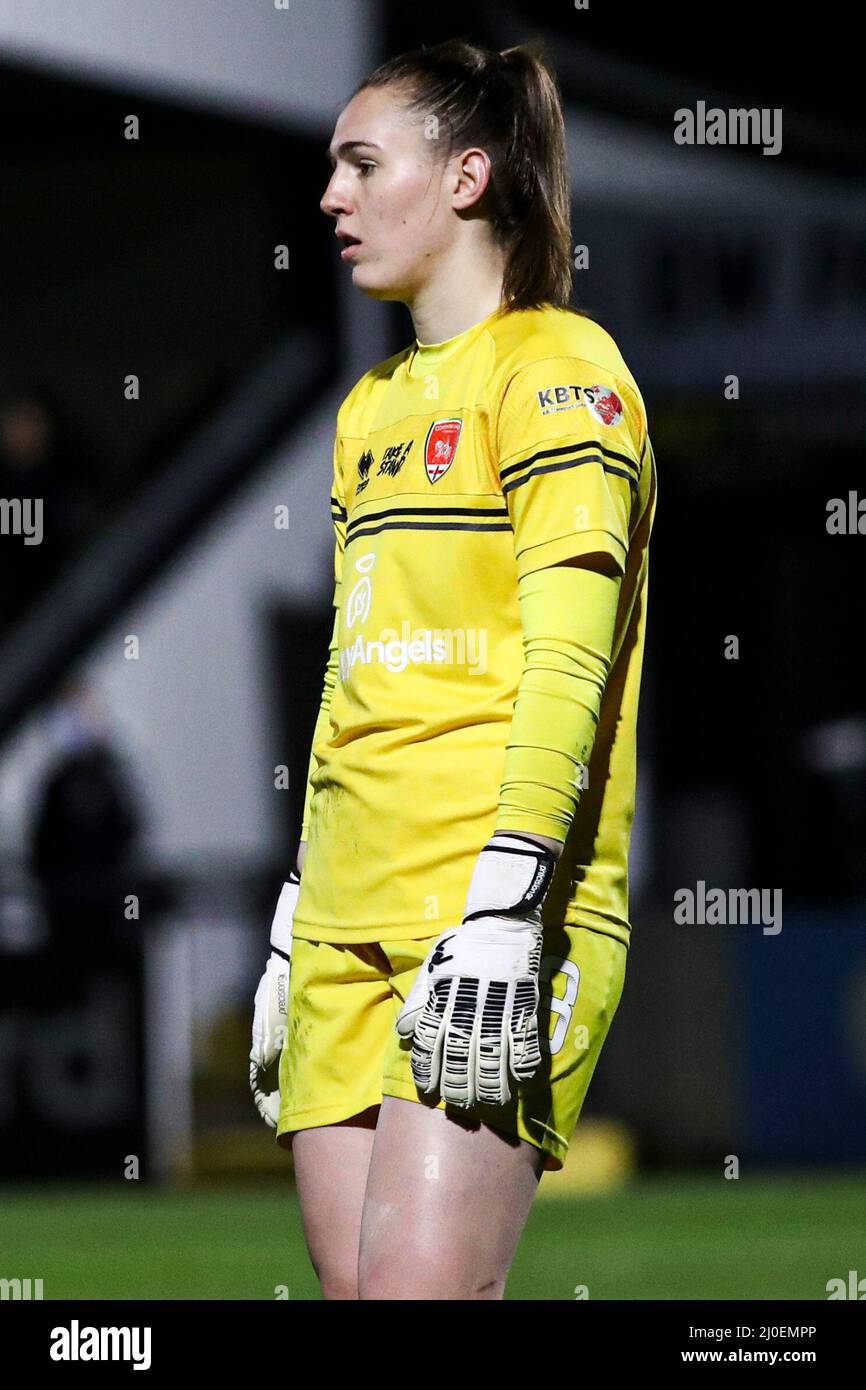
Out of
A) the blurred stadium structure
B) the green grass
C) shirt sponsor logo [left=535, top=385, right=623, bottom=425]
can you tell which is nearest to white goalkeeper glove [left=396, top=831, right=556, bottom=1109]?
shirt sponsor logo [left=535, top=385, right=623, bottom=425]

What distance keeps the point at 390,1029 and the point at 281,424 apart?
11512 millimetres

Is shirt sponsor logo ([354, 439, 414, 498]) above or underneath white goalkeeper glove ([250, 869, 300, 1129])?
above

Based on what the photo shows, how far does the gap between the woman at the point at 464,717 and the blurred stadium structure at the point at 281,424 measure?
24.0 feet

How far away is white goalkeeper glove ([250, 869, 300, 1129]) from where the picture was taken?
3.50 meters

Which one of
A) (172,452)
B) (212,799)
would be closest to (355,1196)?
(212,799)

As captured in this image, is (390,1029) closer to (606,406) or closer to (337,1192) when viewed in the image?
(337,1192)

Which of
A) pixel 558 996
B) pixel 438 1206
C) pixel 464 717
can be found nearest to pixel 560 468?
pixel 464 717

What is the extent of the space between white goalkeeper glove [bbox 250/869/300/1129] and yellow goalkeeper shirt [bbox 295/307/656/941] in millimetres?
223

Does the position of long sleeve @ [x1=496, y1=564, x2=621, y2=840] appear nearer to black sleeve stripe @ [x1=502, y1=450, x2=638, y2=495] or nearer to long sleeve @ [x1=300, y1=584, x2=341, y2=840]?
black sleeve stripe @ [x1=502, y1=450, x2=638, y2=495]

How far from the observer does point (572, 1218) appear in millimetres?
8977

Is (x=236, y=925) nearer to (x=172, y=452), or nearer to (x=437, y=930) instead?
(x=172, y=452)

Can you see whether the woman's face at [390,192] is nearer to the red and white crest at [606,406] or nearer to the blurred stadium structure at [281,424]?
the red and white crest at [606,406]

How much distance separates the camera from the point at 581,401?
306 centimetres

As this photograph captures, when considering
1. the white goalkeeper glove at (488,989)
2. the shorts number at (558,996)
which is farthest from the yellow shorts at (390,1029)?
the white goalkeeper glove at (488,989)
